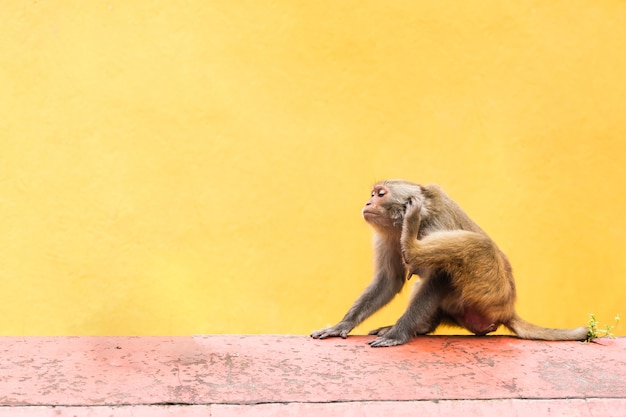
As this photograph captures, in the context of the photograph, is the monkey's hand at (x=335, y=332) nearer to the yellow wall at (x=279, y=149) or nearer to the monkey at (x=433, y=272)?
the monkey at (x=433, y=272)

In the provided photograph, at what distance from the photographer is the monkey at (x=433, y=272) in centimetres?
433

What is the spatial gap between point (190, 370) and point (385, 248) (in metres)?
1.63

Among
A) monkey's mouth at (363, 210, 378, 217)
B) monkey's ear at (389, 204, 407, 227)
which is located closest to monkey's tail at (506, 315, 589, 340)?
monkey's ear at (389, 204, 407, 227)

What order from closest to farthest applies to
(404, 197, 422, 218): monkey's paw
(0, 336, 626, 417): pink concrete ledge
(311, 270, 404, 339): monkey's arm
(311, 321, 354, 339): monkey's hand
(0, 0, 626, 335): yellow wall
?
(0, 336, 626, 417): pink concrete ledge
(404, 197, 422, 218): monkey's paw
(311, 321, 354, 339): monkey's hand
(311, 270, 404, 339): monkey's arm
(0, 0, 626, 335): yellow wall

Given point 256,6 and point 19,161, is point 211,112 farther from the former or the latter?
point 19,161

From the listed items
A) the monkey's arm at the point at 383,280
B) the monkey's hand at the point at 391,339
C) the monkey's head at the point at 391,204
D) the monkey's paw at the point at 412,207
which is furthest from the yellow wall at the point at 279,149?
the monkey's hand at the point at 391,339

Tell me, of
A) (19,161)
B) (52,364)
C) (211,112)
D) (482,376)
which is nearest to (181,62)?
(211,112)

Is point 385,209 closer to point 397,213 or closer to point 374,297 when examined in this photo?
point 397,213

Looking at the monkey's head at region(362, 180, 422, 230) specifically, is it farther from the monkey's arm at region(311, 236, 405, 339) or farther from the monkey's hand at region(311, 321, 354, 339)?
the monkey's hand at region(311, 321, 354, 339)

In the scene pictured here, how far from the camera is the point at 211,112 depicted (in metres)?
5.55

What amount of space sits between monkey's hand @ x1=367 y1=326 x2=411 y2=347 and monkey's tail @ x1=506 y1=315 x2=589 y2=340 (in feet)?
2.14

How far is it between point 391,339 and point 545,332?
867mm

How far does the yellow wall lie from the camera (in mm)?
5410

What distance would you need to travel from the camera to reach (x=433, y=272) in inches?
174
